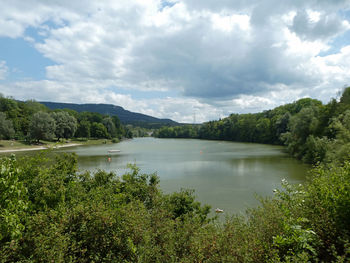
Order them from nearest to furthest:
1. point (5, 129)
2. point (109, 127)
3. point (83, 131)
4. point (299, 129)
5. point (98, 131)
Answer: point (299, 129)
point (5, 129)
point (83, 131)
point (98, 131)
point (109, 127)

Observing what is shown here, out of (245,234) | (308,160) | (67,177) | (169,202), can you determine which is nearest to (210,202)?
(169,202)

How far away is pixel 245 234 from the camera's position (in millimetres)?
4648

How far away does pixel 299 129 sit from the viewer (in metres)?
42.4

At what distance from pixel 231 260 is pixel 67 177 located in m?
6.31

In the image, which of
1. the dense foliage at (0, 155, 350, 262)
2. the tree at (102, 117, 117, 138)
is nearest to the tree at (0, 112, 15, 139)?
the tree at (102, 117, 117, 138)

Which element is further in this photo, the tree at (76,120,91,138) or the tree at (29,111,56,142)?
the tree at (76,120,91,138)

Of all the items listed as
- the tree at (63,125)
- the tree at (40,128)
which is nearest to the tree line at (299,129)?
the tree at (40,128)

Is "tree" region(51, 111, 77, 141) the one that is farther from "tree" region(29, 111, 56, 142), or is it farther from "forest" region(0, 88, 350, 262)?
"forest" region(0, 88, 350, 262)

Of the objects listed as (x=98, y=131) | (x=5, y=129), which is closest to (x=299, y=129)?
(x=5, y=129)

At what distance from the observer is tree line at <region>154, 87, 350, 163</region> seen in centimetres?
2447

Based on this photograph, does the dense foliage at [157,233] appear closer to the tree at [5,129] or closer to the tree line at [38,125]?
the tree at [5,129]

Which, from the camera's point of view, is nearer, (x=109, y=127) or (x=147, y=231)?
(x=147, y=231)

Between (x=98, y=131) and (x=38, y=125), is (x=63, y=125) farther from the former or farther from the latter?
(x=98, y=131)

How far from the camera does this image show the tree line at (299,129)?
2447cm
